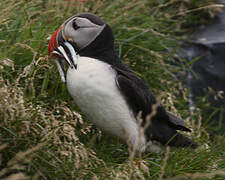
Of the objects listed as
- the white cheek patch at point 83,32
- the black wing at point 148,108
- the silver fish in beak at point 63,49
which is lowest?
the black wing at point 148,108

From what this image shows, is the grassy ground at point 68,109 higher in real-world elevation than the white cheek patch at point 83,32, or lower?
lower

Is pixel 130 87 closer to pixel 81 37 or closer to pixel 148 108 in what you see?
pixel 148 108

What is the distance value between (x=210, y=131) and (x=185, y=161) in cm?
214

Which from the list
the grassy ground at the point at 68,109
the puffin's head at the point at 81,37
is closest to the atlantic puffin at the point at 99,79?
the puffin's head at the point at 81,37

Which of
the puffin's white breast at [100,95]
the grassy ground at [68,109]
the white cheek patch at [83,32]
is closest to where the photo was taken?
the grassy ground at [68,109]

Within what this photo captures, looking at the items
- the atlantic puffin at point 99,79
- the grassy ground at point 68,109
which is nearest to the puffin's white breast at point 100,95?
the atlantic puffin at point 99,79

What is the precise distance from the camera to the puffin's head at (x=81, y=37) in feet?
9.98

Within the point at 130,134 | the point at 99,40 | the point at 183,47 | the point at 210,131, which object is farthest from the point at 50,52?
the point at 183,47

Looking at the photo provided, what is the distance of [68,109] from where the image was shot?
315 centimetres

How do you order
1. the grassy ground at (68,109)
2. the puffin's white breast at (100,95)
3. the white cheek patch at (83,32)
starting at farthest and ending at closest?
the white cheek patch at (83,32) < the puffin's white breast at (100,95) < the grassy ground at (68,109)

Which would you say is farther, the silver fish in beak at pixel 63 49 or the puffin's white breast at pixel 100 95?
the silver fish in beak at pixel 63 49

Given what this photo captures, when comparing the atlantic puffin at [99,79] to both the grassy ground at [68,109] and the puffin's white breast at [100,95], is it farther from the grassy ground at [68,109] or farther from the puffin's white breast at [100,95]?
the grassy ground at [68,109]

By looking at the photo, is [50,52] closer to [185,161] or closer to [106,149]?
[106,149]

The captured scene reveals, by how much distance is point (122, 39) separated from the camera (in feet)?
14.9
